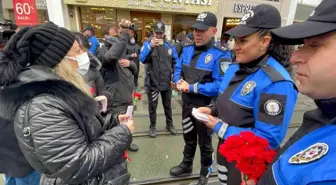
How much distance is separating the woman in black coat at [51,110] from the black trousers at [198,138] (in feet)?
4.62

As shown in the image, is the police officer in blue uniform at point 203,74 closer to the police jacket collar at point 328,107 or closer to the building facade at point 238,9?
the police jacket collar at point 328,107

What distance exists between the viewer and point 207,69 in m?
2.37

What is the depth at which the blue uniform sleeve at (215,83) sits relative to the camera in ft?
7.55

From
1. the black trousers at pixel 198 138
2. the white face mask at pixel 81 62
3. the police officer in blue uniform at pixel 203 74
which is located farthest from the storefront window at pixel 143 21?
the white face mask at pixel 81 62

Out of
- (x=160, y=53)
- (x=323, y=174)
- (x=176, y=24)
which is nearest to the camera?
(x=323, y=174)

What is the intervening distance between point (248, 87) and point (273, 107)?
223mm

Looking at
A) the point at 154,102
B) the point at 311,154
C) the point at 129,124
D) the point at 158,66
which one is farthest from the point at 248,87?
the point at 154,102

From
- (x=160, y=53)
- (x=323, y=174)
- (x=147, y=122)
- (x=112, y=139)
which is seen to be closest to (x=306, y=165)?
(x=323, y=174)

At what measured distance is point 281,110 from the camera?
50.0 inches

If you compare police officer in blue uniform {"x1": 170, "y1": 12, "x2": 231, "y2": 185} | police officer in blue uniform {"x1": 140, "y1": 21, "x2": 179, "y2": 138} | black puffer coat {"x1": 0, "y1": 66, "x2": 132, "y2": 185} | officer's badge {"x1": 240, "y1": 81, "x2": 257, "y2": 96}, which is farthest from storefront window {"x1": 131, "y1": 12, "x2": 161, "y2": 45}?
black puffer coat {"x1": 0, "y1": 66, "x2": 132, "y2": 185}

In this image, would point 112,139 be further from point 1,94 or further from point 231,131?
point 231,131

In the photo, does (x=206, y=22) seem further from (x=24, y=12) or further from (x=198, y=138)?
(x=24, y=12)

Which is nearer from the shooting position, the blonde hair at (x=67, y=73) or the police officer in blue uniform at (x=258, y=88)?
the blonde hair at (x=67, y=73)

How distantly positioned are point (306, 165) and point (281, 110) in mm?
677
